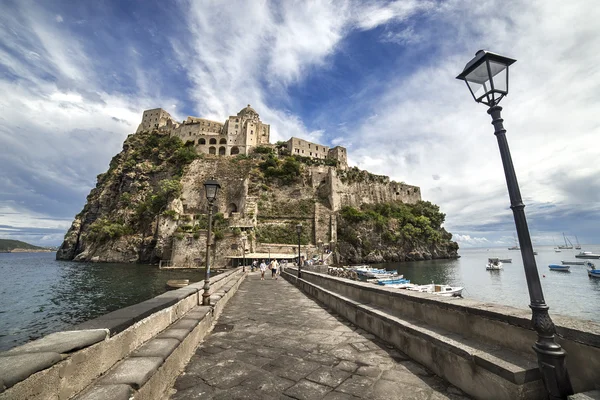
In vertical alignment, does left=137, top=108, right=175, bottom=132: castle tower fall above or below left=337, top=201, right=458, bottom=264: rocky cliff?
above

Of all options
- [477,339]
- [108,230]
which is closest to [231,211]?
[108,230]

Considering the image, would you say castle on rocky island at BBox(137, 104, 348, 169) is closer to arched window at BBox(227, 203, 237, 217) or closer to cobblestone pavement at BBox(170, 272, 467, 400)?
arched window at BBox(227, 203, 237, 217)

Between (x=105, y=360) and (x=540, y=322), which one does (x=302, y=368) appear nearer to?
(x=105, y=360)

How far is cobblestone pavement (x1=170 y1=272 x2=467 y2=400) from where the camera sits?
2.66m

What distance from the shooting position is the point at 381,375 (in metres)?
3.00

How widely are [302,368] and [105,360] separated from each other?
2.11 metres

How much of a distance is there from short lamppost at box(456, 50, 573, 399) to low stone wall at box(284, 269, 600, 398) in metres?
0.16

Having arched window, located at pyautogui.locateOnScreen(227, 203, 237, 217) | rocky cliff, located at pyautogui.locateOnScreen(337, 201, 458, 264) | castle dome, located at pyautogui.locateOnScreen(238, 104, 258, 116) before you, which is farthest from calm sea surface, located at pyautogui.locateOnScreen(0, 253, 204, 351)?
castle dome, located at pyautogui.locateOnScreen(238, 104, 258, 116)

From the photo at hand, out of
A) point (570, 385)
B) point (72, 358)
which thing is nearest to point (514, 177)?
point (570, 385)

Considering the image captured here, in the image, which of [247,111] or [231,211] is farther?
[247,111]

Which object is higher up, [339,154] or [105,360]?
[339,154]

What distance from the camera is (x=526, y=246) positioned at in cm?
244

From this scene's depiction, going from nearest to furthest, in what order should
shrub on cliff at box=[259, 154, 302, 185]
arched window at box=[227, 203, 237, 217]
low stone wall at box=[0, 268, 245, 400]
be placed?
low stone wall at box=[0, 268, 245, 400] < arched window at box=[227, 203, 237, 217] < shrub on cliff at box=[259, 154, 302, 185]

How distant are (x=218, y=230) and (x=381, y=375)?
3602 centimetres
